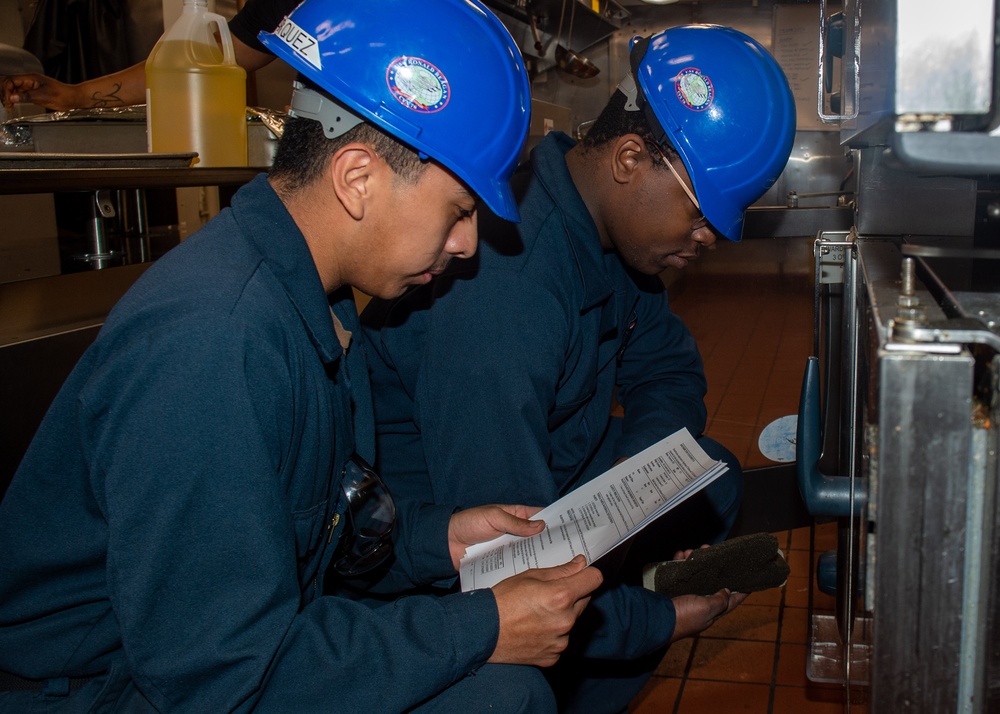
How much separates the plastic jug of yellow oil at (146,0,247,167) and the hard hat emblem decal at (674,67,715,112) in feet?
3.39

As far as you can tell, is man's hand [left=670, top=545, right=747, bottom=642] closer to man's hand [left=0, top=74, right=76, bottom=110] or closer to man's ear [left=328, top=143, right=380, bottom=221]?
man's ear [left=328, top=143, right=380, bottom=221]

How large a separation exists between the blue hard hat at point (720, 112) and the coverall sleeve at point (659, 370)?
0.51 m

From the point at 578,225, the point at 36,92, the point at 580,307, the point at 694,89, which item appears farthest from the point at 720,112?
the point at 36,92

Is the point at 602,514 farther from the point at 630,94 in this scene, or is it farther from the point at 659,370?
the point at 659,370

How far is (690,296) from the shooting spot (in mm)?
4379

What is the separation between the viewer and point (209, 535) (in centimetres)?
90

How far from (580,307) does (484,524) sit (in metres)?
0.46

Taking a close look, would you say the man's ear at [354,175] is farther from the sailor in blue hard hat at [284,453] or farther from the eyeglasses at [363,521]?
the eyeglasses at [363,521]

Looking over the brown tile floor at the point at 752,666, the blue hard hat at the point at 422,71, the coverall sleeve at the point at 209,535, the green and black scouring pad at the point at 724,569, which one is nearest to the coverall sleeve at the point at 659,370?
the green and black scouring pad at the point at 724,569

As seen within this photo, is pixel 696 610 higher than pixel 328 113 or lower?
lower

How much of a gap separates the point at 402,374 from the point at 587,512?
1.51 ft

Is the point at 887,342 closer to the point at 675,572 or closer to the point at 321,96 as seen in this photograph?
the point at 321,96

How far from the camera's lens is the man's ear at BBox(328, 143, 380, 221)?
1.13 m

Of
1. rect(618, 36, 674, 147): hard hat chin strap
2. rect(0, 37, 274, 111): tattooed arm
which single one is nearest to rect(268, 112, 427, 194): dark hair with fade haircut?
rect(618, 36, 674, 147): hard hat chin strap
